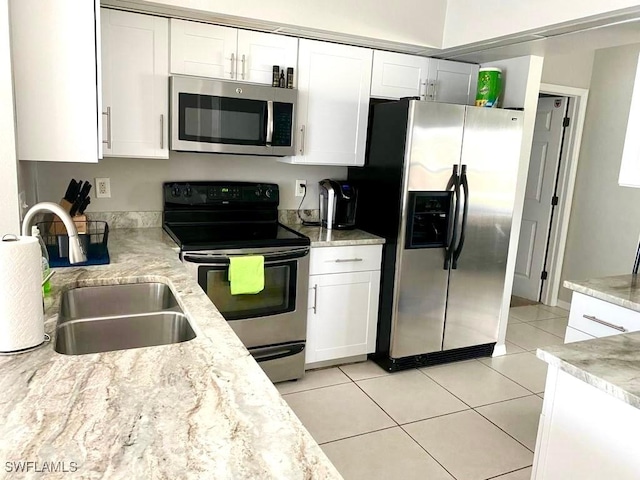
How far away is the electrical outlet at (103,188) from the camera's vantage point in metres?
2.94

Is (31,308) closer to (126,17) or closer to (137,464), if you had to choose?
(137,464)

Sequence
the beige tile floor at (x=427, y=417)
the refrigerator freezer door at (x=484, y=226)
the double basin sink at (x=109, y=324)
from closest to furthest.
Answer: the double basin sink at (x=109, y=324) < the beige tile floor at (x=427, y=417) < the refrigerator freezer door at (x=484, y=226)

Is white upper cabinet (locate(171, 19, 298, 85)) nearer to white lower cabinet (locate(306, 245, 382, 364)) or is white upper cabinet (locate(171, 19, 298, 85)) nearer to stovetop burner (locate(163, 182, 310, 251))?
stovetop burner (locate(163, 182, 310, 251))

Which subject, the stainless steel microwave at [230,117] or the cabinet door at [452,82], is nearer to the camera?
the stainless steel microwave at [230,117]

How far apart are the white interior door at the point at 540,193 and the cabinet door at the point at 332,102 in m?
2.51

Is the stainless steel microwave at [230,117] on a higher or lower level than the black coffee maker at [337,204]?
higher

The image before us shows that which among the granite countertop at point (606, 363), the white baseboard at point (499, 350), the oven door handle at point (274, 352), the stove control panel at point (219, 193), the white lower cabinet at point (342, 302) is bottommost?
the white baseboard at point (499, 350)

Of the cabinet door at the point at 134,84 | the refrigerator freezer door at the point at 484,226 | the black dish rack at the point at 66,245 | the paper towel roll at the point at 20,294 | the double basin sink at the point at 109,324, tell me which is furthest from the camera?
the refrigerator freezer door at the point at 484,226

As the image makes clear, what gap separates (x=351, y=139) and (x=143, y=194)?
139cm

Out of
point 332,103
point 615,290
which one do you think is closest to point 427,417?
point 615,290

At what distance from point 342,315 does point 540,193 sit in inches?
114

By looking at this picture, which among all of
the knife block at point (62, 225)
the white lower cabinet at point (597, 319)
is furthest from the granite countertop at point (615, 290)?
the knife block at point (62, 225)

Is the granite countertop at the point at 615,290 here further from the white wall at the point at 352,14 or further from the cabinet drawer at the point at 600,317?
the white wall at the point at 352,14

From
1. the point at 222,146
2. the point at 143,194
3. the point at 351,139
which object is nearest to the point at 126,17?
the point at 222,146
